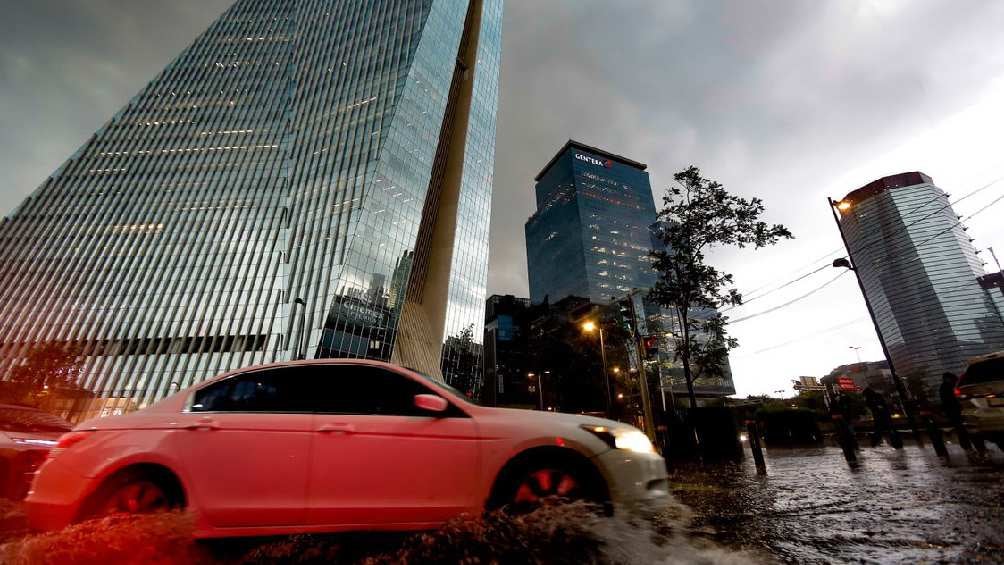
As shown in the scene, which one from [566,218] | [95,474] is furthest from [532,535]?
[566,218]

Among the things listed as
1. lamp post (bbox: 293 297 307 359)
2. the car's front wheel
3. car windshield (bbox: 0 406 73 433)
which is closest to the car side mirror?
the car's front wheel

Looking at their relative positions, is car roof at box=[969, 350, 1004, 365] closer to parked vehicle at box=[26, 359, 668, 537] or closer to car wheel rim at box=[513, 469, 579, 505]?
parked vehicle at box=[26, 359, 668, 537]

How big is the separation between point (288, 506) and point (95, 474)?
1.50m

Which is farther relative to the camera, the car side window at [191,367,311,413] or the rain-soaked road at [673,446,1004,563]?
A: the car side window at [191,367,311,413]

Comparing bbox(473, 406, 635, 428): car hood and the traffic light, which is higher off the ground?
the traffic light

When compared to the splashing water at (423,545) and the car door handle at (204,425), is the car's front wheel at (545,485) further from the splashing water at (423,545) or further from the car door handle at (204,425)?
the car door handle at (204,425)

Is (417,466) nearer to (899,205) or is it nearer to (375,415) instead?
(375,415)

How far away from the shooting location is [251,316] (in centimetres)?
4256

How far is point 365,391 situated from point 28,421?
24.0ft

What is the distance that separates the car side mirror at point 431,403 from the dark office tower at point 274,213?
36.5 m

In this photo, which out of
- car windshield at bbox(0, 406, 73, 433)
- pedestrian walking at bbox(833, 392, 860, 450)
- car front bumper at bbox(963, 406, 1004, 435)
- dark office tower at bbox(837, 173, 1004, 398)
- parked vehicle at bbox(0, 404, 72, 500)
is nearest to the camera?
parked vehicle at bbox(0, 404, 72, 500)

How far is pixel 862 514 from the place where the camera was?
3.47 metres

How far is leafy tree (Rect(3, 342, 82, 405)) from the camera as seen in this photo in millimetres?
32188

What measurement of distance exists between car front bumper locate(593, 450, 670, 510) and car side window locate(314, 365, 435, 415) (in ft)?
4.90
